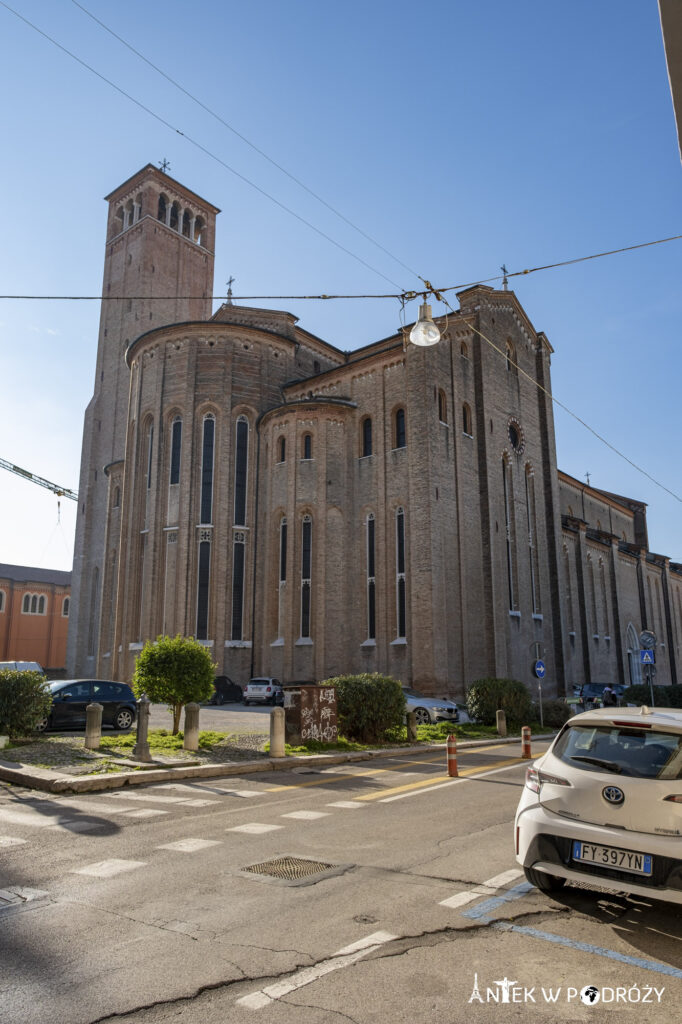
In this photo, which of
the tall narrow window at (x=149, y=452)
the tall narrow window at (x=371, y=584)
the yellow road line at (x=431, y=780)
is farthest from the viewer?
the tall narrow window at (x=149, y=452)

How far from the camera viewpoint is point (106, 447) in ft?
154

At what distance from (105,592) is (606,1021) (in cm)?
3928

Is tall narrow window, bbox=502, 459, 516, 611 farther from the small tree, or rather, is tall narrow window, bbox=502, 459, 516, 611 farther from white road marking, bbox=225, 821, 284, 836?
white road marking, bbox=225, 821, 284, 836

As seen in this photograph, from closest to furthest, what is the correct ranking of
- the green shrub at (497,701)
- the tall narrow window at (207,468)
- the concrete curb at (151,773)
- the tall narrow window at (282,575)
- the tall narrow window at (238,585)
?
1. the concrete curb at (151,773)
2. the green shrub at (497,701)
3. the tall narrow window at (282,575)
4. the tall narrow window at (238,585)
5. the tall narrow window at (207,468)

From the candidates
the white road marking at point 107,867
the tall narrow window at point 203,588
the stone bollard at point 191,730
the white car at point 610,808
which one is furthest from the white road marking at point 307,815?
the tall narrow window at point 203,588

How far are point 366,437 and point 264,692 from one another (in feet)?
40.3

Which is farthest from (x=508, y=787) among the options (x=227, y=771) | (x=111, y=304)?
(x=111, y=304)

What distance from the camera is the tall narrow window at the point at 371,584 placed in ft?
101

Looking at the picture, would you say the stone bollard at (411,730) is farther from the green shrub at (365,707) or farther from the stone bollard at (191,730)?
the stone bollard at (191,730)

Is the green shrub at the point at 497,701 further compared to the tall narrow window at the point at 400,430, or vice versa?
the tall narrow window at the point at 400,430

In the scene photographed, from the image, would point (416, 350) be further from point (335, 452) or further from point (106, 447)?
point (106, 447)

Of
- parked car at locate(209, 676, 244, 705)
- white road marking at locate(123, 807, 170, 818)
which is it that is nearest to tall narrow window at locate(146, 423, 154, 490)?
parked car at locate(209, 676, 244, 705)

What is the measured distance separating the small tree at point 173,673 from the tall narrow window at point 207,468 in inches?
724

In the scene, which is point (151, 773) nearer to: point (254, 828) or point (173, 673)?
point (254, 828)
